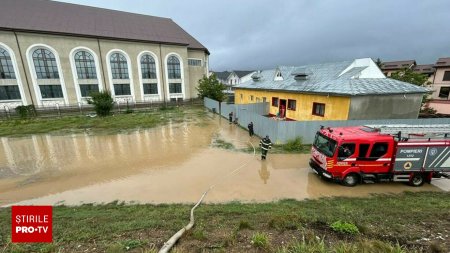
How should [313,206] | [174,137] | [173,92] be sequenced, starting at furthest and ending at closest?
[173,92], [174,137], [313,206]

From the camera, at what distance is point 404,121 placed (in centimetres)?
1516

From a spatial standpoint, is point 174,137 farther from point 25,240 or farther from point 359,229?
point 359,229

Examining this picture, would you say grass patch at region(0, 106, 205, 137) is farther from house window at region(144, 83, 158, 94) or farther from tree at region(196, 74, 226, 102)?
house window at region(144, 83, 158, 94)

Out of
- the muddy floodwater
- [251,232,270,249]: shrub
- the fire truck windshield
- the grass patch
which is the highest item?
the fire truck windshield

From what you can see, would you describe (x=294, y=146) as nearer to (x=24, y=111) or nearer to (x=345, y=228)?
(x=345, y=228)

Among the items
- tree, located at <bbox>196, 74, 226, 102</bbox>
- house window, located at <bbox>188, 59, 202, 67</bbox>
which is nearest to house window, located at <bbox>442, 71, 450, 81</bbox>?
tree, located at <bbox>196, 74, 226, 102</bbox>

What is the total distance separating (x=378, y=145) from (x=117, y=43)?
39.0m

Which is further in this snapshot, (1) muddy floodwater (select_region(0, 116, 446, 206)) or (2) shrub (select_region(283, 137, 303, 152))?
(2) shrub (select_region(283, 137, 303, 152))

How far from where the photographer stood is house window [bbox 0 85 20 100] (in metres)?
29.0

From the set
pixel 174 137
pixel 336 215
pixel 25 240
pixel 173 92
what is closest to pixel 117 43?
pixel 173 92

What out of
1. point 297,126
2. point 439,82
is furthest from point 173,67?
point 439,82

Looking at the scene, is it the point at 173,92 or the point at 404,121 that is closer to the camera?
the point at 404,121

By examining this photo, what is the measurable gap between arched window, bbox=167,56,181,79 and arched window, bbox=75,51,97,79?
12.5m

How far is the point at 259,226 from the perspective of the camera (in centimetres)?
506
